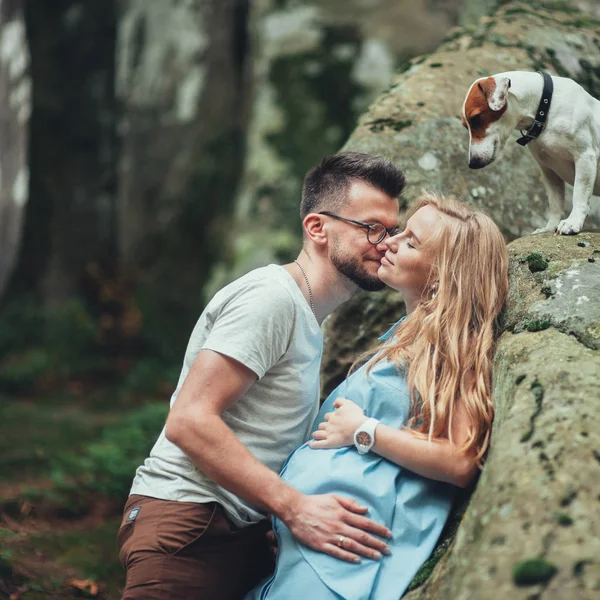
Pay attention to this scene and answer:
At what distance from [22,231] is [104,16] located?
3.23 m

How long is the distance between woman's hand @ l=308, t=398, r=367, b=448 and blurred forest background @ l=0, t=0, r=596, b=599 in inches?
177

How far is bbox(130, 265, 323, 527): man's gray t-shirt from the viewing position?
2.58 meters

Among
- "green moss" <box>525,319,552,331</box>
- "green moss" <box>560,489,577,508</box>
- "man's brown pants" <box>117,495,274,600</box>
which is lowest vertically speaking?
"man's brown pants" <box>117,495,274,600</box>

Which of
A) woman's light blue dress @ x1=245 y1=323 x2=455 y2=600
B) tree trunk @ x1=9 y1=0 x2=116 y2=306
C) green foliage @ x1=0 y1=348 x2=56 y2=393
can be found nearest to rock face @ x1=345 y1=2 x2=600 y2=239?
woman's light blue dress @ x1=245 y1=323 x2=455 y2=600

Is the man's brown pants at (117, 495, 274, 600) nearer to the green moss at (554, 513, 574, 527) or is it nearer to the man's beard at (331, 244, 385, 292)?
the man's beard at (331, 244, 385, 292)

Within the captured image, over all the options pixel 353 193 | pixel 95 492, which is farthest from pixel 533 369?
pixel 95 492

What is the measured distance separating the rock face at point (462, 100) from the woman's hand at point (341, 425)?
1.57 m

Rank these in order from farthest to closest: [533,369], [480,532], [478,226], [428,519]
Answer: [478,226]
[428,519]
[533,369]
[480,532]

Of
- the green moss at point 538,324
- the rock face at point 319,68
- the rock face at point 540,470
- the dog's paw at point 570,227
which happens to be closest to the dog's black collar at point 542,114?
the dog's paw at point 570,227

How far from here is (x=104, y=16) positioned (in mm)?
10141

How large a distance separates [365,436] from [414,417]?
0.59ft

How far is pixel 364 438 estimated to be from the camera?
2.37 meters

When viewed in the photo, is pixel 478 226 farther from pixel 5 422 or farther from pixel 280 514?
pixel 5 422

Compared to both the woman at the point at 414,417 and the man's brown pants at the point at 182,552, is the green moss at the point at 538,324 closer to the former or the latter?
the woman at the point at 414,417
